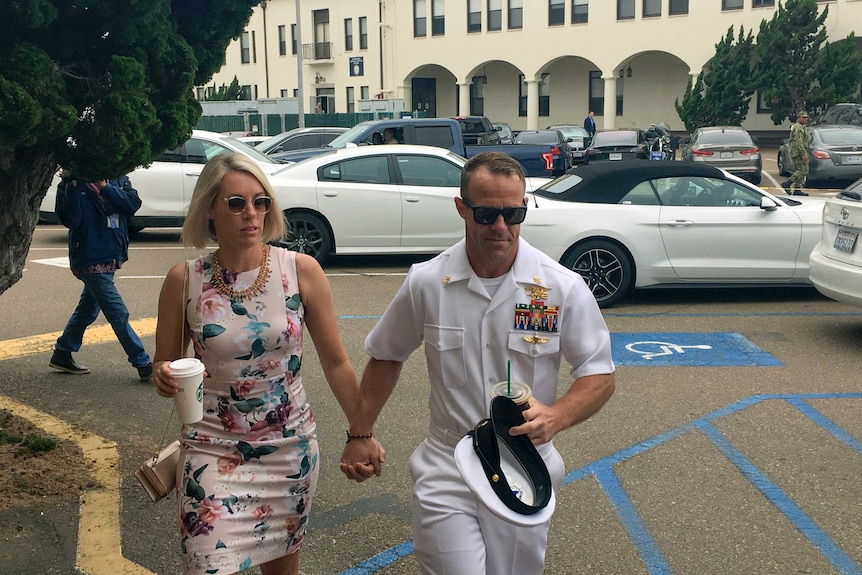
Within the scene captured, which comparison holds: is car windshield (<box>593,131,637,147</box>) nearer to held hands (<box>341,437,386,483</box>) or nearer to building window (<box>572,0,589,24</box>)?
building window (<box>572,0,589,24</box>)

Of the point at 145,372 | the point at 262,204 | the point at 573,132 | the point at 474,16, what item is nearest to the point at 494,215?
the point at 262,204

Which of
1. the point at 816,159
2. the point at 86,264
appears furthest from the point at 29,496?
the point at 816,159

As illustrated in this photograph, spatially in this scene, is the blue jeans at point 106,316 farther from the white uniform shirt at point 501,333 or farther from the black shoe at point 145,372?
the white uniform shirt at point 501,333

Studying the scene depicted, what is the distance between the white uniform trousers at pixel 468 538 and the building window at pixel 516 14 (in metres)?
45.7

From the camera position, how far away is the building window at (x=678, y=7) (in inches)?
1644

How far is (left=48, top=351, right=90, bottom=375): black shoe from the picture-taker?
7.04 m

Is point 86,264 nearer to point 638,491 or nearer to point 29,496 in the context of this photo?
point 29,496

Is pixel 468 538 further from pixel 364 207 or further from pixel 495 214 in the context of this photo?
pixel 364 207

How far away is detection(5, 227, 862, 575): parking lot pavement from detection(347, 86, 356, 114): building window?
46.3 m

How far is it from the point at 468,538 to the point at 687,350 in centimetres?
552

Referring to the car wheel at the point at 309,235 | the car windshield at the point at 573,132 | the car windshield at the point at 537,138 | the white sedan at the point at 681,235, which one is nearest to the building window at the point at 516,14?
the car windshield at the point at 573,132

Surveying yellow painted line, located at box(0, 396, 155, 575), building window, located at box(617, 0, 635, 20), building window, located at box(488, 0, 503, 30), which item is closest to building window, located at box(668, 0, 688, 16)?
building window, located at box(617, 0, 635, 20)

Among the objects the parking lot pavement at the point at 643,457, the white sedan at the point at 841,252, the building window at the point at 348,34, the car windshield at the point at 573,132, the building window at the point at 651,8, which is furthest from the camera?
the building window at the point at 348,34

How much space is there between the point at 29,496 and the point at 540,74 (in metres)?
44.3
